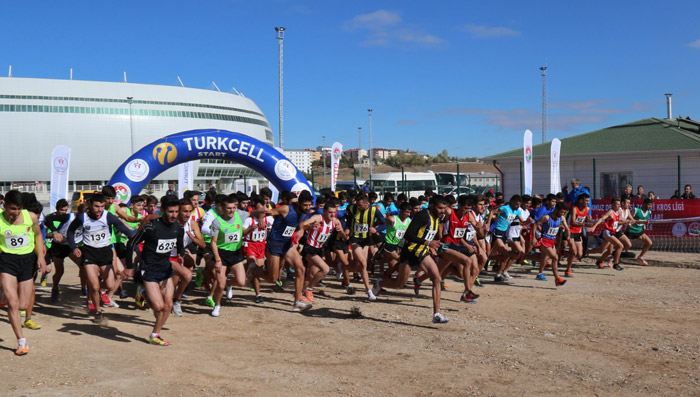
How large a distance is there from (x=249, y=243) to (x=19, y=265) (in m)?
3.71

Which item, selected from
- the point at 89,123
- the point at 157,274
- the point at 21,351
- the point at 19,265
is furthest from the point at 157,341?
the point at 89,123

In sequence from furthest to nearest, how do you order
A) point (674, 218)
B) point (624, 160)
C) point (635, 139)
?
point (635, 139), point (624, 160), point (674, 218)

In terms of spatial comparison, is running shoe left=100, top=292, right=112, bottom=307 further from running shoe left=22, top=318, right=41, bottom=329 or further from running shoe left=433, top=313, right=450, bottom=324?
running shoe left=433, top=313, right=450, bottom=324

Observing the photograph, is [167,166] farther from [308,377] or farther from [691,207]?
[691,207]

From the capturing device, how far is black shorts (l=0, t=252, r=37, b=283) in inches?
252

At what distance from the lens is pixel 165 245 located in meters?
7.00

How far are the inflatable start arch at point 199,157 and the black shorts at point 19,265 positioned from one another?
6.35 meters

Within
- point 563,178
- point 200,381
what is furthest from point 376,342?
point 563,178

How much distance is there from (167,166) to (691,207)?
12993 mm

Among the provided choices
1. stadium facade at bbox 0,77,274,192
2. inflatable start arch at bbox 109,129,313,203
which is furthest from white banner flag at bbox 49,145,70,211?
stadium facade at bbox 0,77,274,192

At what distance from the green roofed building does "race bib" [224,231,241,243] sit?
13.3m

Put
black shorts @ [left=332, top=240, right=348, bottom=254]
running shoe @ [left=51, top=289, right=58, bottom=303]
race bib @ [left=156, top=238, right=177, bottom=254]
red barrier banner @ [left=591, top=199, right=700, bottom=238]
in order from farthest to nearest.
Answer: red barrier banner @ [left=591, top=199, right=700, bottom=238]
black shorts @ [left=332, top=240, right=348, bottom=254]
running shoe @ [left=51, top=289, right=58, bottom=303]
race bib @ [left=156, top=238, right=177, bottom=254]

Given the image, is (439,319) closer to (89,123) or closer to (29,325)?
(29,325)

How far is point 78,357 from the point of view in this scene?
6285 millimetres
